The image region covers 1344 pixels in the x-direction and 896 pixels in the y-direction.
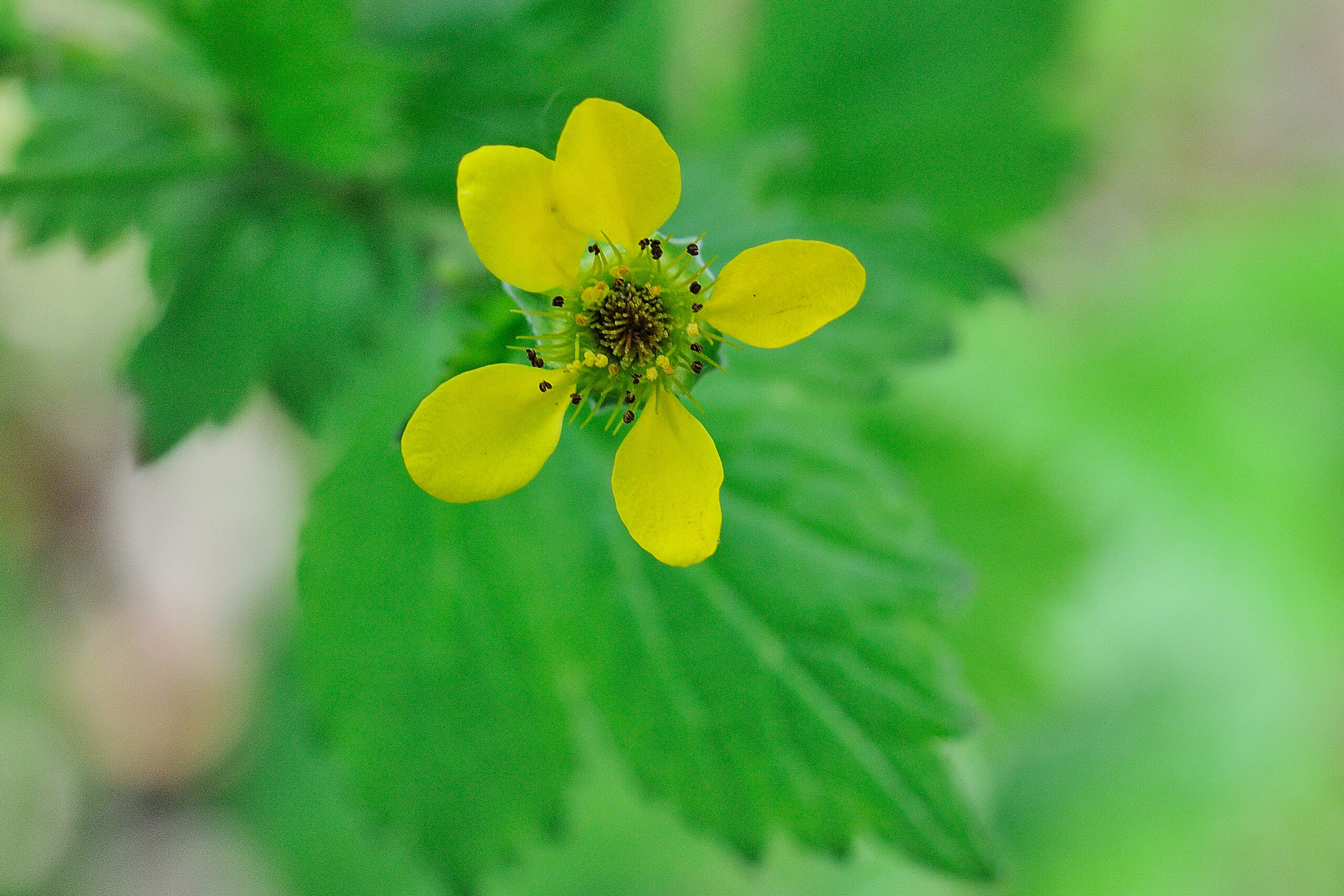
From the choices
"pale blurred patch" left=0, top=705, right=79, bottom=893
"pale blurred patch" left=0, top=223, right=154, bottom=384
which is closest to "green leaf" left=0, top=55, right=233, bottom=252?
"pale blurred patch" left=0, top=223, right=154, bottom=384

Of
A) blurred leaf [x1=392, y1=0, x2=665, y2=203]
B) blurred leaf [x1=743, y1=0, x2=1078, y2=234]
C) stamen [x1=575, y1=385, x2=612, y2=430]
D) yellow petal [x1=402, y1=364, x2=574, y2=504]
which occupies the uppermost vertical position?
blurred leaf [x1=743, y1=0, x2=1078, y2=234]

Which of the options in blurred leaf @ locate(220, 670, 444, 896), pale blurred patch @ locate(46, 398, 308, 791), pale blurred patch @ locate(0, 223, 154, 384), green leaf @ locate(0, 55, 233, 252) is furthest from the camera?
pale blurred patch @ locate(46, 398, 308, 791)

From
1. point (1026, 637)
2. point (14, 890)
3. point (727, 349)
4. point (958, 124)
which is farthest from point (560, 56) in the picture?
point (14, 890)

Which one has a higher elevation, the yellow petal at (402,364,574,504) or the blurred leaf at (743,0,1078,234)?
the blurred leaf at (743,0,1078,234)

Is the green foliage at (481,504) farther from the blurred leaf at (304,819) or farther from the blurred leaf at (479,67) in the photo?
the blurred leaf at (304,819)

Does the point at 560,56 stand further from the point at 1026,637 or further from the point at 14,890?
the point at 14,890

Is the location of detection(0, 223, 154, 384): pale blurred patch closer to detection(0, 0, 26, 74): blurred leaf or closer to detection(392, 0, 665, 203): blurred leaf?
detection(0, 0, 26, 74): blurred leaf
